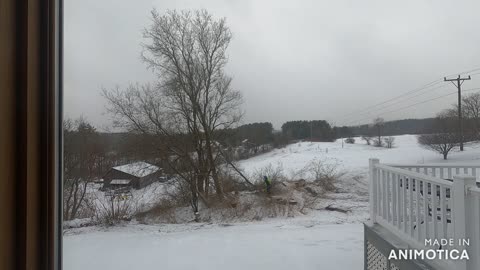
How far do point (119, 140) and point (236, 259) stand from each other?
3.53ft

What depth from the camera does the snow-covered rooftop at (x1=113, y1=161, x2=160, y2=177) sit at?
1890 mm

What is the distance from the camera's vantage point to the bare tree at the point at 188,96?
7.65 ft

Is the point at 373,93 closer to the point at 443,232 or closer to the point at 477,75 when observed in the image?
the point at 477,75

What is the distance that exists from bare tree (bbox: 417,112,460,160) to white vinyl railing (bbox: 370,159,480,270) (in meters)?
0.18

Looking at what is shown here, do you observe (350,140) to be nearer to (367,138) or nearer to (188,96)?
(367,138)

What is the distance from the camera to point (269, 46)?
7.33 ft

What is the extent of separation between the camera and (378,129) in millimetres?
1568

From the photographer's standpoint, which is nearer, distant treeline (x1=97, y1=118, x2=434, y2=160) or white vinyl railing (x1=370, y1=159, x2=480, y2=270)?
white vinyl railing (x1=370, y1=159, x2=480, y2=270)

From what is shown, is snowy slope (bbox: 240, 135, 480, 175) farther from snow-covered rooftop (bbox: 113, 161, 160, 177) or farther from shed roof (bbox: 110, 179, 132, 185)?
shed roof (bbox: 110, 179, 132, 185)

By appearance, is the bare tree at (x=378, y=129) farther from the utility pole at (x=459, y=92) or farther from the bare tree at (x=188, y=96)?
the bare tree at (x=188, y=96)

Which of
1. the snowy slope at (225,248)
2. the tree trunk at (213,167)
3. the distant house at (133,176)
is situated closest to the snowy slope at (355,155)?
the tree trunk at (213,167)

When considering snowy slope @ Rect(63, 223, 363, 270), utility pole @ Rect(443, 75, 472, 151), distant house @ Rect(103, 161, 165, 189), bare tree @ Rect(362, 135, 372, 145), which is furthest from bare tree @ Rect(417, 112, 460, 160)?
distant house @ Rect(103, 161, 165, 189)

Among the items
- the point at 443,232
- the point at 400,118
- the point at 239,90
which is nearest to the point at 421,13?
the point at 400,118

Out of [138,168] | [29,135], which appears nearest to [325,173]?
[138,168]
